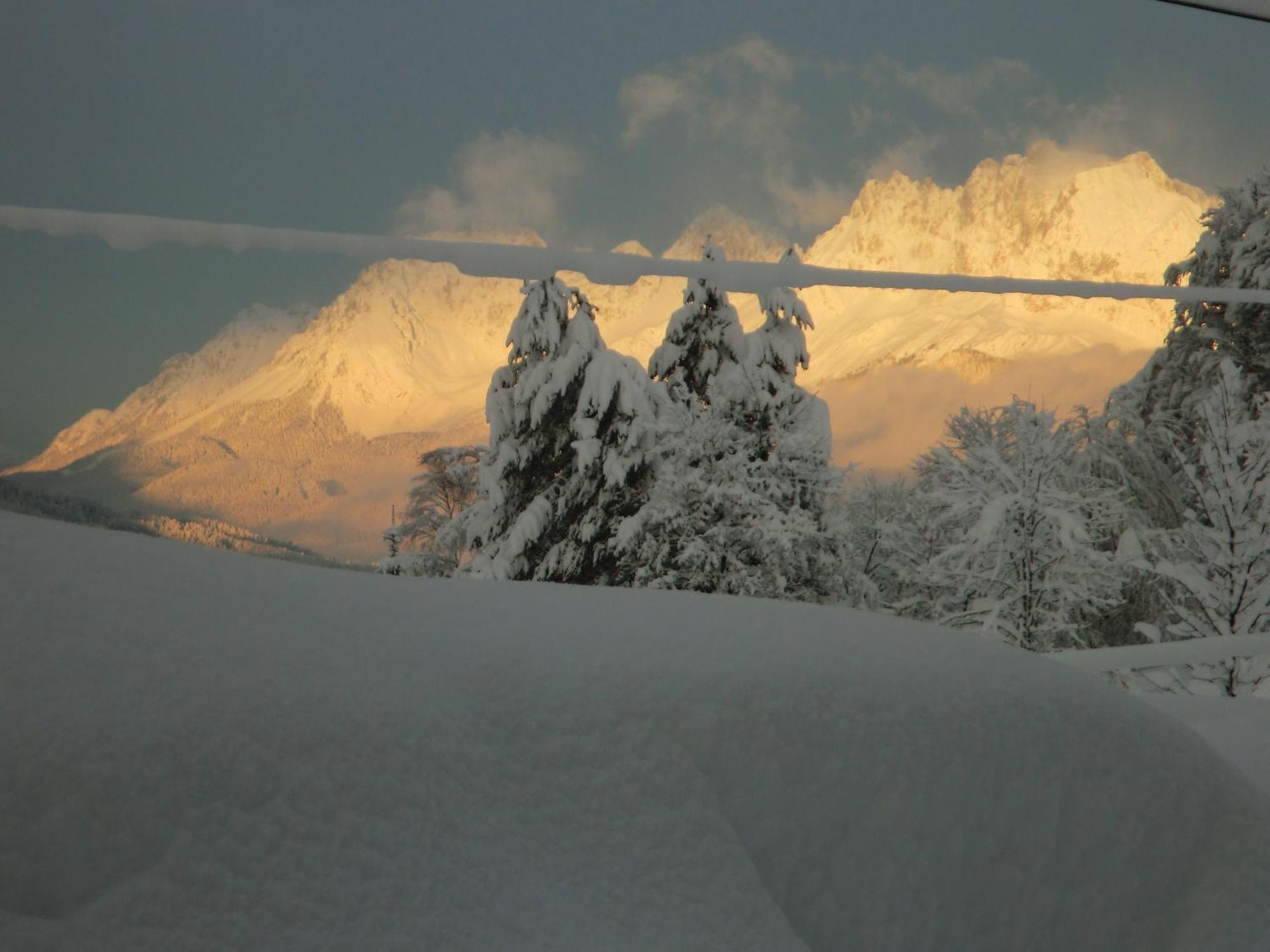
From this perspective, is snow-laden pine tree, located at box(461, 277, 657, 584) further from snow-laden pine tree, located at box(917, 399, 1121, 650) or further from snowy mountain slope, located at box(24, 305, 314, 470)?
snowy mountain slope, located at box(24, 305, 314, 470)

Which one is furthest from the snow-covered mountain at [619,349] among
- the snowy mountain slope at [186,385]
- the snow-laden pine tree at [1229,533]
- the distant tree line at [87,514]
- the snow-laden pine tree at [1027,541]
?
the snow-laden pine tree at [1229,533]

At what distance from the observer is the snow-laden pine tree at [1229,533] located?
6789mm

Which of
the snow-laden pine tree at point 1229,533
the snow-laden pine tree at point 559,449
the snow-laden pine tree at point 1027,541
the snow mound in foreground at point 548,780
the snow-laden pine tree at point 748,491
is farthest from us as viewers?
the snow-laden pine tree at point 559,449

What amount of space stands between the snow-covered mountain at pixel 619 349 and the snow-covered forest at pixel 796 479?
22.4 inches

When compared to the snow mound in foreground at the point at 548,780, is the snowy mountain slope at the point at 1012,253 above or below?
above

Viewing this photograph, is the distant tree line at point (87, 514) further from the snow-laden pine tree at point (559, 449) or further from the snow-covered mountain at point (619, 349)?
the snow-laden pine tree at point (559, 449)

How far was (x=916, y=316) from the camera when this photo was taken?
64.1 ft

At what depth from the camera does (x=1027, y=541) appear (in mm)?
10203

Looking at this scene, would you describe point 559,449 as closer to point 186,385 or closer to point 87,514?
point 186,385

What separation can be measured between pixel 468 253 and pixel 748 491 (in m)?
9.86

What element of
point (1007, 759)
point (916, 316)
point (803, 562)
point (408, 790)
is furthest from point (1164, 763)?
point (916, 316)

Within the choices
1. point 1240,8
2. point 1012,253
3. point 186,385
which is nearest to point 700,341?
point 186,385

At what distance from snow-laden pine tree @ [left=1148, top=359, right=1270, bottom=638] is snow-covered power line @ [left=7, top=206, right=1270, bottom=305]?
5.00 meters

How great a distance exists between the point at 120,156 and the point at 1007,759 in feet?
8.71
